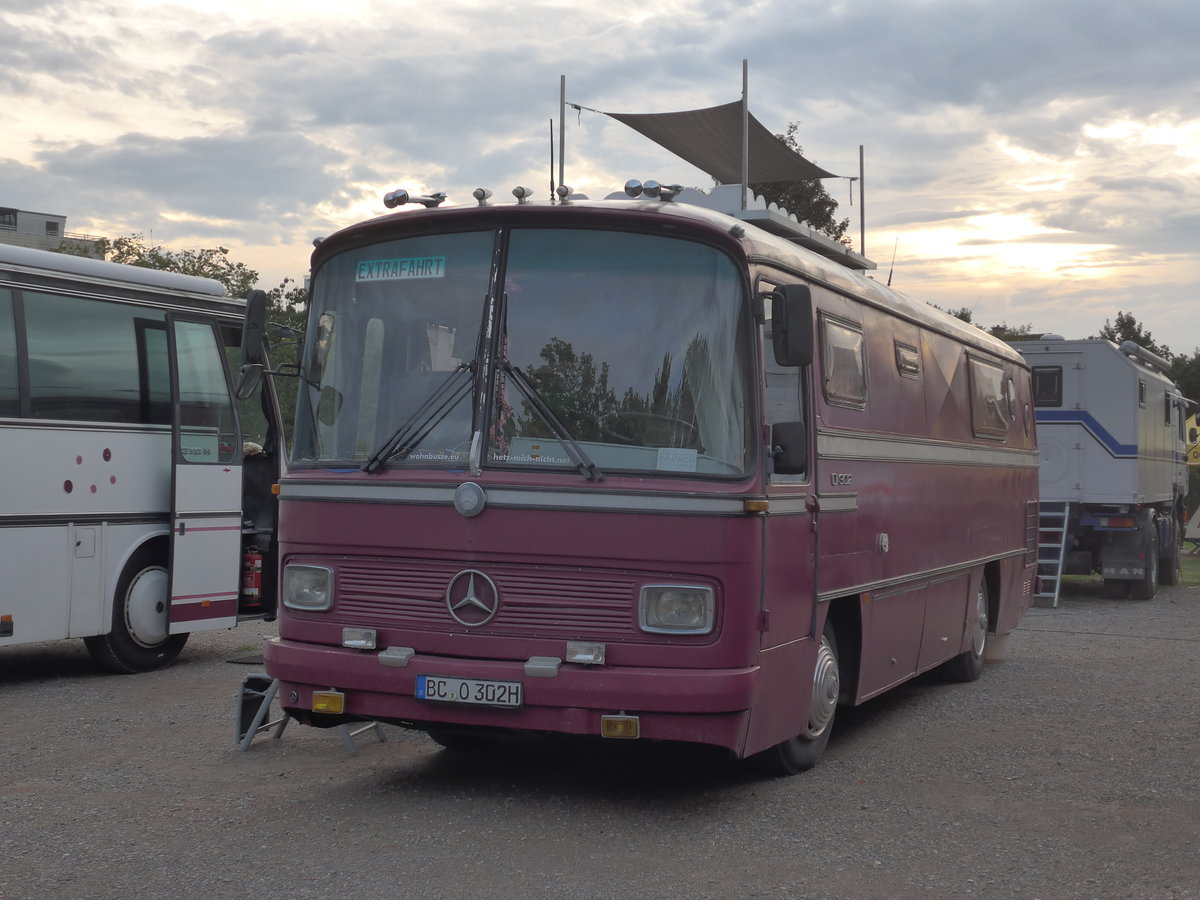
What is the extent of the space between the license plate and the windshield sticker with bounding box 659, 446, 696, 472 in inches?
45.9

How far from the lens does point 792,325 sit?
664cm

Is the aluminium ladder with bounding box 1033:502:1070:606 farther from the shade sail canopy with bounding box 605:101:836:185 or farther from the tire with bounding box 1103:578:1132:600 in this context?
the shade sail canopy with bounding box 605:101:836:185

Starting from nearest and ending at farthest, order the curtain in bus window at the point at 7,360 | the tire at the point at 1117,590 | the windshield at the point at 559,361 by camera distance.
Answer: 1. the windshield at the point at 559,361
2. the curtain in bus window at the point at 7,360
3. the tire at the point at 1117,590

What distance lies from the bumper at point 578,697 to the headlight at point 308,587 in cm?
31

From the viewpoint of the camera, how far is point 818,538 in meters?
7.47

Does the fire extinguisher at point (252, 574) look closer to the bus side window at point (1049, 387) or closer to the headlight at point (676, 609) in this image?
the headlight at point (676, 609)

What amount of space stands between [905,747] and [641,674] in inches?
122

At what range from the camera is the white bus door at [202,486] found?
11.7 metres

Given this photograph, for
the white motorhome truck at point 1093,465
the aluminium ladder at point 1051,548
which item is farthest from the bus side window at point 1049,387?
the aluminium ladder at point 1051,548

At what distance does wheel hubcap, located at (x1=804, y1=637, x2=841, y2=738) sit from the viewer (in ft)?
25.4

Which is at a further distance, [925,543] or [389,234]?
[925,543]

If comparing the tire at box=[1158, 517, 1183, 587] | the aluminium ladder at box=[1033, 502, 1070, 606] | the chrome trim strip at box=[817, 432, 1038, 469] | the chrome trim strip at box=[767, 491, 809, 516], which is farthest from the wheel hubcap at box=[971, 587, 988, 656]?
the tire at box=[1158, 517, 1183, 587]

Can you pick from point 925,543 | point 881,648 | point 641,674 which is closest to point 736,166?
point 925,543

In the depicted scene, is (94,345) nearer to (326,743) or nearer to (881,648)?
(326,743)
